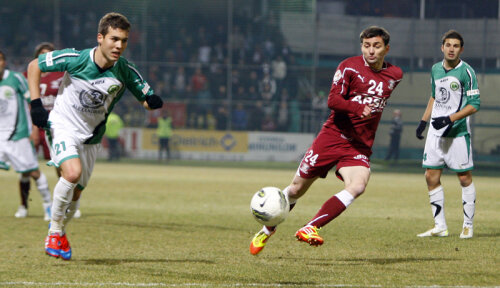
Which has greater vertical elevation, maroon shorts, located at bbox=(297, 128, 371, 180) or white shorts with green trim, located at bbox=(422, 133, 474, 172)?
maroon shorts, located at bbox=(297, 128, 371, 180)

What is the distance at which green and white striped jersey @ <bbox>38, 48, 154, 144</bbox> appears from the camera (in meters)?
7.12

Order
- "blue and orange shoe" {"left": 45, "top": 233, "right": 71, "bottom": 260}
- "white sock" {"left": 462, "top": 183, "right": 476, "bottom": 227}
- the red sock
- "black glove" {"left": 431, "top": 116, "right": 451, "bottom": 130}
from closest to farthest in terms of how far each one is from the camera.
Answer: the red sock → "blue and orange shoe" {"left": 45, "top": 233, "right": 71, "bottom": 260} → "black glove" {"left": 431, "top": 116, "right": 451, "bottom": 130} → "white sock" {"left": 462, "top": 183, "right": 476, "bottom": 227}

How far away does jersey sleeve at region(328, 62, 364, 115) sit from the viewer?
22.2ft

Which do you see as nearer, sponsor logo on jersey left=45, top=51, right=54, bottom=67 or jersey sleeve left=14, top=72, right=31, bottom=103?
sponsor logo on jersey left=45, top=51, right=54, bottom=67

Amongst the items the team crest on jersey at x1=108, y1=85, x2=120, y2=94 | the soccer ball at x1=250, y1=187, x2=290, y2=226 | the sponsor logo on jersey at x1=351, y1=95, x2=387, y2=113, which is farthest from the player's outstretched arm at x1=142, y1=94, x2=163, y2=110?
the sponsor logo on jersey at x1=351, y1=95, x2=387, y2=113

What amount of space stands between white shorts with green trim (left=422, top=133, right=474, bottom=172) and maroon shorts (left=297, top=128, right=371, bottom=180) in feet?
7.50

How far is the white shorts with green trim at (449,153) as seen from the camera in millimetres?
9086

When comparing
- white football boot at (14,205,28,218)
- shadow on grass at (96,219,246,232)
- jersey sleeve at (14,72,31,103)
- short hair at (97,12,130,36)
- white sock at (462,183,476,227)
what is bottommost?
white football boot at (14,205,28,218)

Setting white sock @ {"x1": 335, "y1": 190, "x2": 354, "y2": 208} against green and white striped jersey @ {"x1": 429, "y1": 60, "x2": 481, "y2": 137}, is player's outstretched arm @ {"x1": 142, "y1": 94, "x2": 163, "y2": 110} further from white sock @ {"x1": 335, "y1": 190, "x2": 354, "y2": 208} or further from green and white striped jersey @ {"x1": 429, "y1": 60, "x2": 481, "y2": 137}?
green and white striped jersey @ {"x1": 429, "y1": 60, "x2": 481, "y2": 137}

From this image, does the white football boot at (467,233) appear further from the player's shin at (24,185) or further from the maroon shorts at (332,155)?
the player's shin at (24,185)

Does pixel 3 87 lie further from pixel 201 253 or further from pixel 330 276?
pixel 330 276

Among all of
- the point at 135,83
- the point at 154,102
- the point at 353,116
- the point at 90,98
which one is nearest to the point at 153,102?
the point at 154,102

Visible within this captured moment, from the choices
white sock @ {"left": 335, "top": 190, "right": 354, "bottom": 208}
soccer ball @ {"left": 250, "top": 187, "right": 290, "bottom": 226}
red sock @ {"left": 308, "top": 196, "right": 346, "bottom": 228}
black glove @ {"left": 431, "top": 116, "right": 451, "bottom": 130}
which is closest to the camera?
red sock @ {"left": 308, "top": 196, "right": 346, "bottom": 228}

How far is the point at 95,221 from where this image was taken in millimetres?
11062
